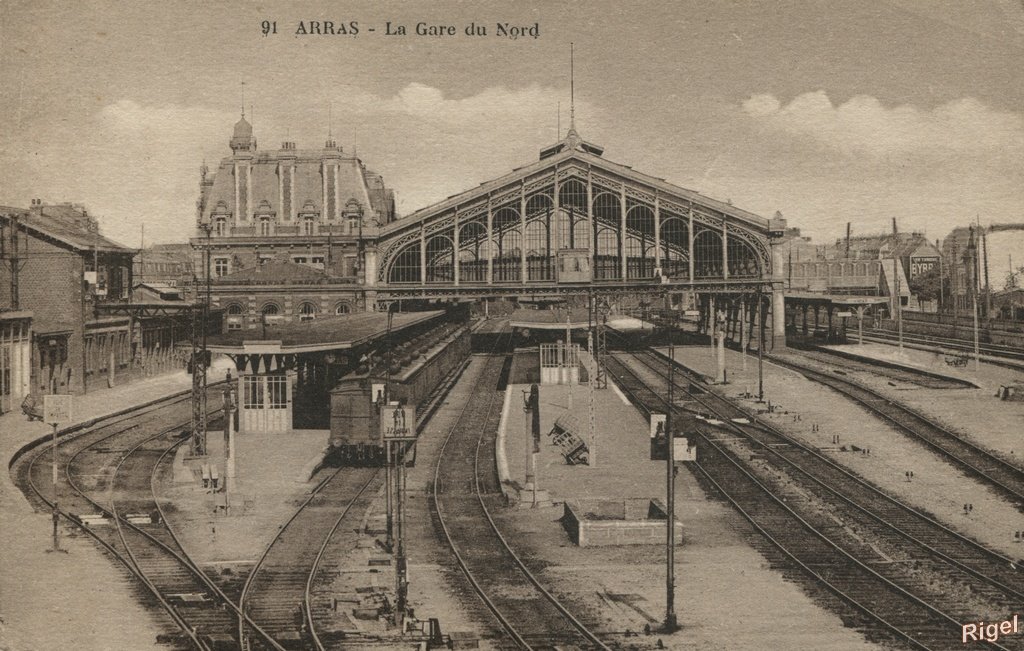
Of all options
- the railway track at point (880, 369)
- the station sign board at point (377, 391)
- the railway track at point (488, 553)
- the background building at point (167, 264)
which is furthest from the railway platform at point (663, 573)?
the background building at point (167, 264)

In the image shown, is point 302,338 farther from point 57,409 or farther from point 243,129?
point 57,409

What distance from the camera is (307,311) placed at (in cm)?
4188

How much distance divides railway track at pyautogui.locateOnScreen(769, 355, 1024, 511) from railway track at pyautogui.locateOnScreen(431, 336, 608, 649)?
13040mm

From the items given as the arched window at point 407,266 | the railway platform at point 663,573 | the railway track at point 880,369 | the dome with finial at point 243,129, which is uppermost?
the dome with finial at point 243,129

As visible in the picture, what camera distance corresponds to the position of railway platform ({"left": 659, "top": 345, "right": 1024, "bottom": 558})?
20906mm

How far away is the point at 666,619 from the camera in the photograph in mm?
14625

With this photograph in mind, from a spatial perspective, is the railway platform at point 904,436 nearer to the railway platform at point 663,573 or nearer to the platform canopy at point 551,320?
the railway platform at point 663,573

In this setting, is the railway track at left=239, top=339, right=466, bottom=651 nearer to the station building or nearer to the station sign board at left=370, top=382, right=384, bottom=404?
the station sign board at left=370, top=382, right=384, bottom=404

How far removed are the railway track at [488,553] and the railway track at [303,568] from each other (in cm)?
217

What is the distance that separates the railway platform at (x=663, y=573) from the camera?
47.5ft

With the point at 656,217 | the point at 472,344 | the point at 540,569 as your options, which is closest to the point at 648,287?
the point at 656,217

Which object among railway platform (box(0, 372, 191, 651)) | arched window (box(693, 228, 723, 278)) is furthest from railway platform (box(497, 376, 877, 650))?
arched window (box(693, 228, 723, 278))

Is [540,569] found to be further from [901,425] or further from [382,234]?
[382,234]

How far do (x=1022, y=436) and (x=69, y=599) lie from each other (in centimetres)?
2762
